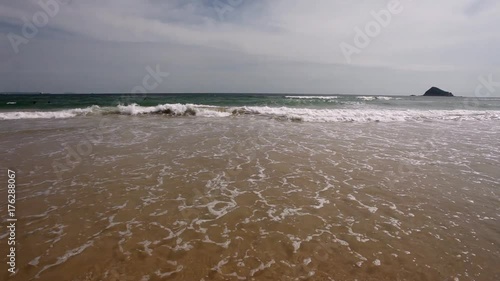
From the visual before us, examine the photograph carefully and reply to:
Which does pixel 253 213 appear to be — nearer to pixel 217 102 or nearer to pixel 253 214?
pixel 253 214

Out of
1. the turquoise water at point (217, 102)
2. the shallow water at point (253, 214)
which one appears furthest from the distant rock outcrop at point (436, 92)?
the shallow water at point (253, 214)

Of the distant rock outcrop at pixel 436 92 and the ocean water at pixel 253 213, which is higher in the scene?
the distant rock outcrop at pixel 436 92

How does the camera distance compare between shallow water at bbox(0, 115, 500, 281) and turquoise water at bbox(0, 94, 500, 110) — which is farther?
turquoise water at bbox(0, 94, 500, 110)

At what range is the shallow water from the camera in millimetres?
3369

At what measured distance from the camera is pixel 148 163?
7.54 metres

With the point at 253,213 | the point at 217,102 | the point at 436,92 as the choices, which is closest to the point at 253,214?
the point at 253,213

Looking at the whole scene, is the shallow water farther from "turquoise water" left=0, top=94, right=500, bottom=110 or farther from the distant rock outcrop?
the distant rock outcrop

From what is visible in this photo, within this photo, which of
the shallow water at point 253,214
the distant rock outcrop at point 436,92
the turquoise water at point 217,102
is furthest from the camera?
the distant rock outcrop at point 436,92

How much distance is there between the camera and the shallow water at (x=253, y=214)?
3.37m

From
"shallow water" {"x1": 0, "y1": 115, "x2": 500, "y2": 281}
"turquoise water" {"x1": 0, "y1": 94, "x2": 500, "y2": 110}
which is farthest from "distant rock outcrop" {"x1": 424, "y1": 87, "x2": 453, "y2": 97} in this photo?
"shallow water" {"x1": 0, "y1": 115, "x2": 500, "y2": 281}

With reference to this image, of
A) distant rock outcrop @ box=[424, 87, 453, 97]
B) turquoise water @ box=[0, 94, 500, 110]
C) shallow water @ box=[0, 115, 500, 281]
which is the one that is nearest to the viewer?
shallow water @ box=[0, 115, 500, 281]

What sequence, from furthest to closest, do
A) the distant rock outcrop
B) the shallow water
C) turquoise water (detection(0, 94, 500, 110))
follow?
the distant rock outcrop
turquoise water (detection(0, 94, 500, 110))
the shallow water

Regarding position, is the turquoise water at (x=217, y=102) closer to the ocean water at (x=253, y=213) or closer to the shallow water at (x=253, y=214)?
the ocean water at (x=253, y=213)

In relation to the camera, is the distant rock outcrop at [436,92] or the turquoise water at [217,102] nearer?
the turquoise water at [217,102]
